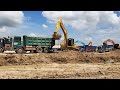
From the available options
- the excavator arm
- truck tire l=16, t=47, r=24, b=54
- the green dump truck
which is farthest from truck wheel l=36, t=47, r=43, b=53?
the excavator arm

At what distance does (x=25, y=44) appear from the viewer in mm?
40344

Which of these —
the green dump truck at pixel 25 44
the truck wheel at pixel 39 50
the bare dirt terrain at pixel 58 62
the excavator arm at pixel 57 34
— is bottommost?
the bare dirt terrain at pixel 58 62

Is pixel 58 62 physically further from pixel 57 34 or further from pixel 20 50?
pixel 57 34

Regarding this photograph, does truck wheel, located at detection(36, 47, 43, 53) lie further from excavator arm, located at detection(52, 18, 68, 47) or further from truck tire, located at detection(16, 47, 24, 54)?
excavator arm, located at detection(52, 18, 68, 47)

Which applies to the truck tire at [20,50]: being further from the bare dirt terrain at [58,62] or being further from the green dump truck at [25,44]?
the bare dirt terrain at [58,62]

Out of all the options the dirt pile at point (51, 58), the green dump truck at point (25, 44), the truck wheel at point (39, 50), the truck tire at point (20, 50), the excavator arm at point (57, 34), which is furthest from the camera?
the excavator arm at point (57, 34)

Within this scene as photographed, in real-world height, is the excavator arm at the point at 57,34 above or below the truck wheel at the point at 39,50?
above

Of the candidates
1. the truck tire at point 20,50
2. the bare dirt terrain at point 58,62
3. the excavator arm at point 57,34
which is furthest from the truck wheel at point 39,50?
the bare dirt terrain at point 58,62

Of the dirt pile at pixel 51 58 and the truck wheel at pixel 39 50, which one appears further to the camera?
the truck wheel at pixel 39 50

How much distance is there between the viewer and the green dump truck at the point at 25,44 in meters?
39.7
